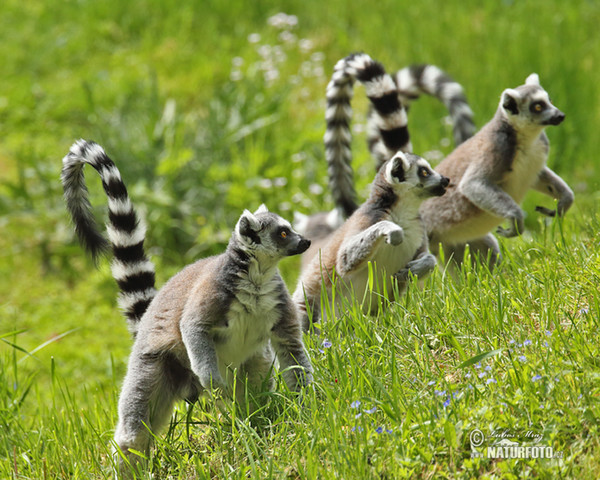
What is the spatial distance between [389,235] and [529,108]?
1.38m

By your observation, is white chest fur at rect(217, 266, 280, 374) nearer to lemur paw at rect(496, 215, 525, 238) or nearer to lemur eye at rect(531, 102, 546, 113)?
lemur paw at rect(496, 215, 525, 238)

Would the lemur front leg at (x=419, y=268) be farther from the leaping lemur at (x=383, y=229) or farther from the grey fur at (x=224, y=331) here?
Answer: the grey fur at (x=224, y=331)

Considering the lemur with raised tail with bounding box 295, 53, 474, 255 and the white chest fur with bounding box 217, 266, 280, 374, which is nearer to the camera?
the white chest fur with bounding box 217, 266, 280, 374

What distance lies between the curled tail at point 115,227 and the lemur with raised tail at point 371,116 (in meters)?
1.48

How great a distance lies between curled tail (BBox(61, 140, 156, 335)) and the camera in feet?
12.2

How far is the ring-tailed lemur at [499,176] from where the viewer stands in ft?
14.9

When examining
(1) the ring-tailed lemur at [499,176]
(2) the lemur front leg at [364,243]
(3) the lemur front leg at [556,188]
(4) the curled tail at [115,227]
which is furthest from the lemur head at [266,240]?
(3) the lemur front leg at [556,188]

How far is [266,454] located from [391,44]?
278 inches

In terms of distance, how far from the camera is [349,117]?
5230mm

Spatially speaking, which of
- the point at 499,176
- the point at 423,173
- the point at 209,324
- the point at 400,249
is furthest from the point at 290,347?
the point at 499,176

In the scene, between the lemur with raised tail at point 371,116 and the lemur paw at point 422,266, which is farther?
the lemur with raised tail at point 371,116

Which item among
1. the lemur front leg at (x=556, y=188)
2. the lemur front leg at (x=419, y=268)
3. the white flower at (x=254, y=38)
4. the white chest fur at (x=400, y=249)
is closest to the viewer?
the lemur front leg at (x=419, y=268)

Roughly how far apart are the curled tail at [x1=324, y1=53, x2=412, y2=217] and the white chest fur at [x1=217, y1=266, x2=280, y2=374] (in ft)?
5.60

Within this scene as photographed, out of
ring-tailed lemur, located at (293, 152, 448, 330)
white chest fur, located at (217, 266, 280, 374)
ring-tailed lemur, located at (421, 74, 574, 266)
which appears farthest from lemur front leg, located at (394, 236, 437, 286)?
white chest fur, located at (217, 266, 280, 374)
